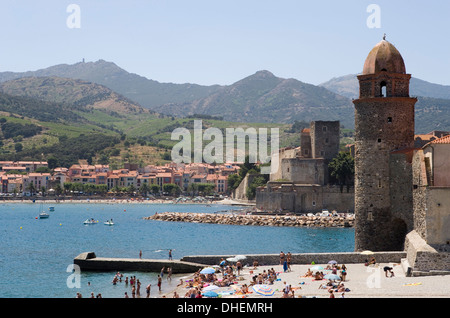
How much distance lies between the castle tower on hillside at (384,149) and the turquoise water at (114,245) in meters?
8.97

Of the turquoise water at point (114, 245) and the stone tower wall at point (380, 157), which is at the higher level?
the stone tower wall at point (380, 157)

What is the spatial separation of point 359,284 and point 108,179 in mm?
133646

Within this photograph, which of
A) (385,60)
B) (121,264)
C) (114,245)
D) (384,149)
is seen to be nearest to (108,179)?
(114,245)

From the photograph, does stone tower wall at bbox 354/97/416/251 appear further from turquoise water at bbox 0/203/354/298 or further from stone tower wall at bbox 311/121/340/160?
stone tower wall at bbox 311/121/340/160

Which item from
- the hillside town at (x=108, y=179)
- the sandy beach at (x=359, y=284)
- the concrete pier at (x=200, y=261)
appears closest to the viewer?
the sandy beach at (x=359, y=284)

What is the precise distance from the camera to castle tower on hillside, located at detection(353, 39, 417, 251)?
26.9m

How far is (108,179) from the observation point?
500ft

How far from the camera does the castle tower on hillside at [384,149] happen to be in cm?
2694

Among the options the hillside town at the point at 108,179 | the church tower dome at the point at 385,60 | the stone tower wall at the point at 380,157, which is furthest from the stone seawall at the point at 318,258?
the hillside town at the point at 108,179

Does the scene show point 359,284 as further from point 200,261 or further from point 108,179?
point 108,179

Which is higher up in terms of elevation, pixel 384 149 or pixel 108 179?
pixel 384 149

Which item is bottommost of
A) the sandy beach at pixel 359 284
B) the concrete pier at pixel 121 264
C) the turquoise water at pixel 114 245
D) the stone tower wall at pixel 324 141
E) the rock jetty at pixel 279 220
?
the turquoise water at pixel 114 245

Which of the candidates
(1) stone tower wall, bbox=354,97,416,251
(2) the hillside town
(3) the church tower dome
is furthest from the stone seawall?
(2) the hillside town

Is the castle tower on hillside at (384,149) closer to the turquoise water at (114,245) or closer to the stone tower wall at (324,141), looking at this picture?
the turquoise water at (114,245)
